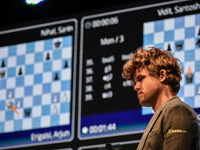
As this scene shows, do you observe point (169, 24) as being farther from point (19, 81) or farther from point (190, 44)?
point (19, 81)

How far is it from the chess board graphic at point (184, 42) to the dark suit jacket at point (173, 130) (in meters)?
1.91

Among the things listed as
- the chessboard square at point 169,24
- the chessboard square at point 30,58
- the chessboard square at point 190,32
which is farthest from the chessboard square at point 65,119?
the chessboard square at point 190,32

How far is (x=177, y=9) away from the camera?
5121 millimetres

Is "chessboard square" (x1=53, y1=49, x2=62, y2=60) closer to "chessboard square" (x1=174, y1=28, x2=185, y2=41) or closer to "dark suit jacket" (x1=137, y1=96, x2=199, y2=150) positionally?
"chessboard square" (x1=174, y1=28, x2=185, y2=41)

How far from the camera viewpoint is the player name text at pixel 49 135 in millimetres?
5202

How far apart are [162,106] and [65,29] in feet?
9.38

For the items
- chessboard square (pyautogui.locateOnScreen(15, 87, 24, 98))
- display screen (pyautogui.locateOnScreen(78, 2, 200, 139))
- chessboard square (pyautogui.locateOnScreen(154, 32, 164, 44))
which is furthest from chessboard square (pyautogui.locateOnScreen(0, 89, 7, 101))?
chessboard square (pyautogui.locateOnScreen(154, 32, 164, 44))

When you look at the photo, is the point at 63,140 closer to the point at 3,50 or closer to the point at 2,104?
the point at 2,104

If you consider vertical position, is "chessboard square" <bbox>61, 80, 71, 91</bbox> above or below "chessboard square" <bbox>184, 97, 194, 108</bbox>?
above

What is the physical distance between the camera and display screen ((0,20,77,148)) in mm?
5281

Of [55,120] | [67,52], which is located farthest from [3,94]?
[67,52]

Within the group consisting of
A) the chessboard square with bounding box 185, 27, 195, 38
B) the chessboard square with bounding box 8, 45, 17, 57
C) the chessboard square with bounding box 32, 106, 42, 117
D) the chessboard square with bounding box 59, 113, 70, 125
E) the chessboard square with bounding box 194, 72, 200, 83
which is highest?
the chessboard square with bounding box 185, 27, 195, 38

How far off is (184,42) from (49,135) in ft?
5.04

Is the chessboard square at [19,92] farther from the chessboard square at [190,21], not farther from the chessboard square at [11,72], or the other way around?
the chessboard square at [190,21]
